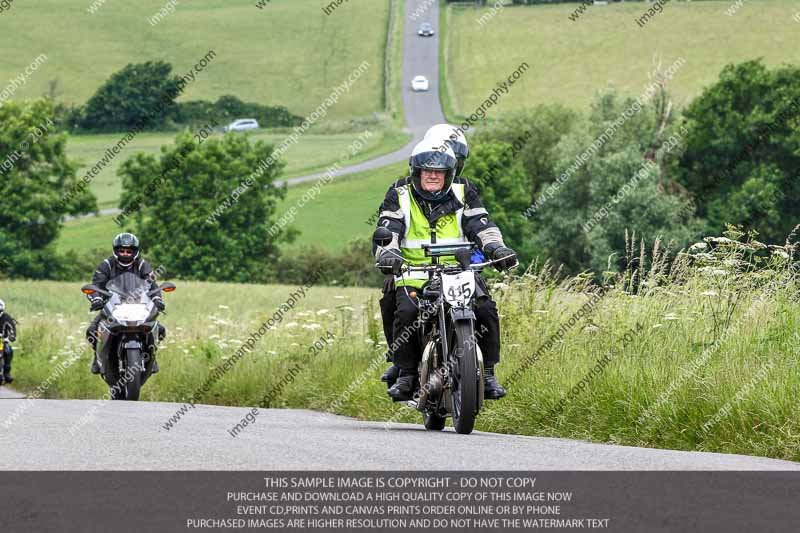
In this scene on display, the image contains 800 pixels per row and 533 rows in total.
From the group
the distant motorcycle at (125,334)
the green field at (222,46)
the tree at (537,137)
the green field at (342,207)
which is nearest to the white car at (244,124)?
the green field at (222,46)

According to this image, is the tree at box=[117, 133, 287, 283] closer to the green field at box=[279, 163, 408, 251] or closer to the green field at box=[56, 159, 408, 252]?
the green field at box=[56, 159, 408, 252]

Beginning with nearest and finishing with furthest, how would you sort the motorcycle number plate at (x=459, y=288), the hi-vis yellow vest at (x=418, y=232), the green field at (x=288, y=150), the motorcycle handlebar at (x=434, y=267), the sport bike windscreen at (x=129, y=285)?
the motorcycle number plate at (x=459, y=288) → the motorcycle handlebar at (x=434, y=267) → the hi-vis yellow vest at (x=418, y=232) → the sport bike windscreen at (x=129, y=285) → the green field at (x=288, y=150)

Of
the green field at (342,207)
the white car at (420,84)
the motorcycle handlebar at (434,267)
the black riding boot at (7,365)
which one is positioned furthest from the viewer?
the white car at (420,84)

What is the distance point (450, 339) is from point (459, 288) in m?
0.38

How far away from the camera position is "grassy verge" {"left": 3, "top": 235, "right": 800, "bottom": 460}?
9.00 metres

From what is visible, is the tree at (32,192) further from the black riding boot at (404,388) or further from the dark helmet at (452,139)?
the dark helmet at (452,139)

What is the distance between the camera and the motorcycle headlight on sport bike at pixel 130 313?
15.3 metres

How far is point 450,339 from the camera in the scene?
9547 millimetres

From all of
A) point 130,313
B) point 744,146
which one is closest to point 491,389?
point 130,313

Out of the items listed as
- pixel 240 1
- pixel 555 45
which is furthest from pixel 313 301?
pixel 240 1

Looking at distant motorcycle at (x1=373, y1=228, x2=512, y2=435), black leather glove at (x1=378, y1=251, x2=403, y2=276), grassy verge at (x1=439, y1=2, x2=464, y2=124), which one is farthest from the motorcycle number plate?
grassy verge at (x1=439, y1=2, x2=464, y2=124)

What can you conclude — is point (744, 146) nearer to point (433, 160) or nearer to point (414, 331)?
point (414, 331)

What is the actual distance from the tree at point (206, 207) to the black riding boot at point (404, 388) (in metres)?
69.1

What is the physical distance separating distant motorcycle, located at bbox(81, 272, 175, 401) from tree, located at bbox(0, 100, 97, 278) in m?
62.7
